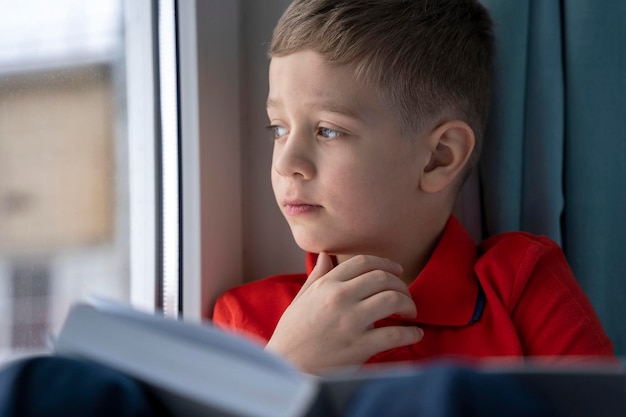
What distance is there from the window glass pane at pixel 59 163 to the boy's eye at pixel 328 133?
30 cm

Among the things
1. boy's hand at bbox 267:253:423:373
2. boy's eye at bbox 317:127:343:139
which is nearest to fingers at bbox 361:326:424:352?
boy's hand at bbox 267:253:423:373

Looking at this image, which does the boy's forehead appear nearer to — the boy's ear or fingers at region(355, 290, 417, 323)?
the boy's ear

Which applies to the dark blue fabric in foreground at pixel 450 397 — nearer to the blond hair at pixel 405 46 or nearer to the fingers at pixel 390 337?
the fingers at pixel 390 337

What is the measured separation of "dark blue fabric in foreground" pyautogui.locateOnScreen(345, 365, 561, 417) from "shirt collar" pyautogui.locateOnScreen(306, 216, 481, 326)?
1.61 ft

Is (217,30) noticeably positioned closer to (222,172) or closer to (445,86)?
(222,172)

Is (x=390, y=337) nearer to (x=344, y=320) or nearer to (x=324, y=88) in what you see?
(x=344, y=320)

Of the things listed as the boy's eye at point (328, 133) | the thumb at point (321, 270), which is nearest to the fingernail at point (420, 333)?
the thumb at point (321, 270)

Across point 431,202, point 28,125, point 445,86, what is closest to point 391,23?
point 445,86

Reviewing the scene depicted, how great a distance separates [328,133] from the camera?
96 cm

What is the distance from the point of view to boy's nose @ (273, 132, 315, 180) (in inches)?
37.0

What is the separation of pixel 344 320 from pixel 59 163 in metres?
0.42

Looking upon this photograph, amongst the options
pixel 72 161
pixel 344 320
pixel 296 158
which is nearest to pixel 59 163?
pixel 72 161

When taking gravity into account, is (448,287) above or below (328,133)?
below

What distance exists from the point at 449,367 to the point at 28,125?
644 millimetres
